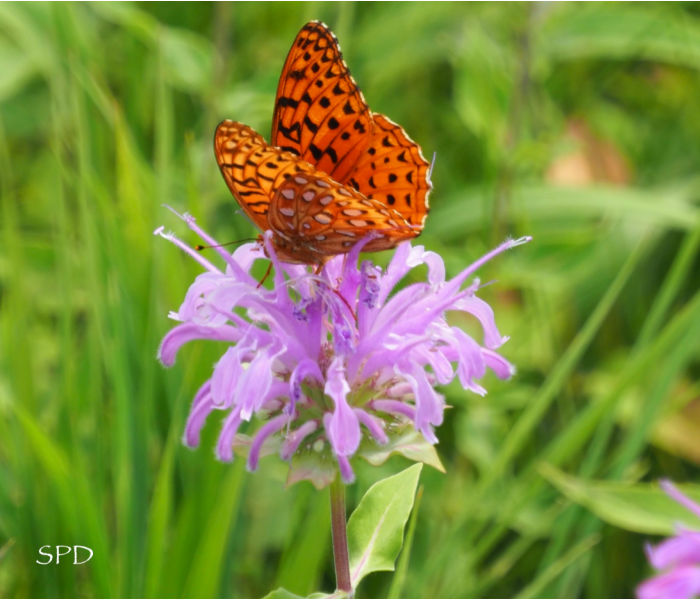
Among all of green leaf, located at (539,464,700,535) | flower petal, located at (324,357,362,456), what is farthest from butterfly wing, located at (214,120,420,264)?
green leaf, located at (539,464,700,535)

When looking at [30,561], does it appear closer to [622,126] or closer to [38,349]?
[38,349]

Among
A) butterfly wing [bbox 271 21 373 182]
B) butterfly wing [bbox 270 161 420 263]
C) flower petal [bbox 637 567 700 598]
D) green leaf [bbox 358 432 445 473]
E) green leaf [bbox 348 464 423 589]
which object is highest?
butterfly wing [bbox 271 21 373 182]

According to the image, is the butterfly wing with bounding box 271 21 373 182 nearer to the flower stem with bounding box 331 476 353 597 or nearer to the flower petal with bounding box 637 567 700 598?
the flower stem with bounding box 331 476 353 597

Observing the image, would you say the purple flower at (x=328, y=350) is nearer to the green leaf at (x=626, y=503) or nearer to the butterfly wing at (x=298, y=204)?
the butterfly wing at (x=298, y=204)

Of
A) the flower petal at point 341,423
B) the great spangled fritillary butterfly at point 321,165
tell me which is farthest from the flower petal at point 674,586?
the great spangled fritillary butterfly at point 321,165

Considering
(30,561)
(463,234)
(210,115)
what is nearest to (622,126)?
(463,234)

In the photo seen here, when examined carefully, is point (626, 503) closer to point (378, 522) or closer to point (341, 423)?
point (378, 522)

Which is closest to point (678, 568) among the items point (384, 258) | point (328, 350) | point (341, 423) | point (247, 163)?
point (341, 423)
